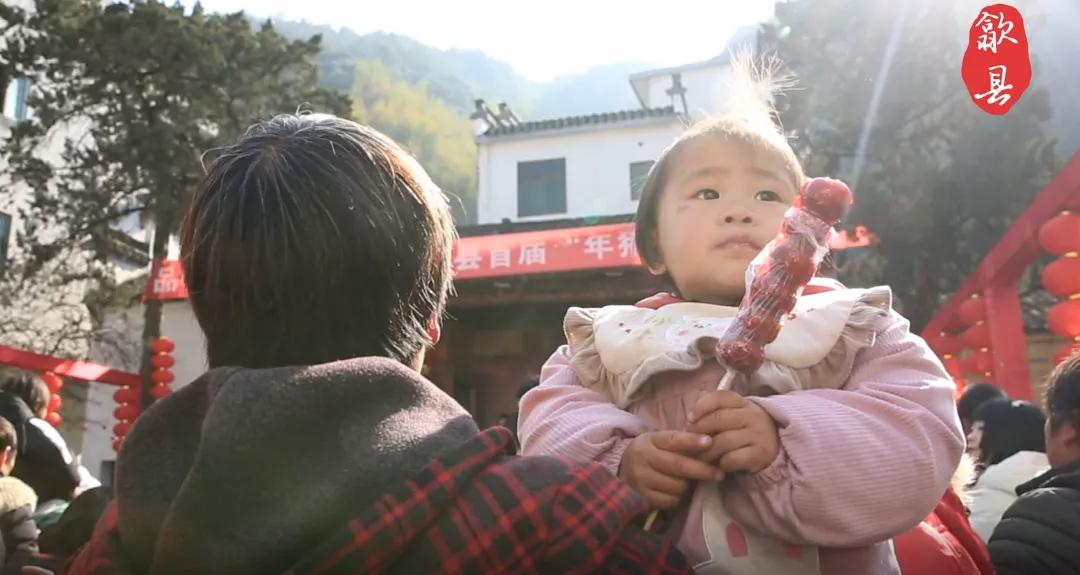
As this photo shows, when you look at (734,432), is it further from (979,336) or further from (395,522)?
(979,336)

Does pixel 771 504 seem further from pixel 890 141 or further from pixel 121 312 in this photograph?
pixel 121 312

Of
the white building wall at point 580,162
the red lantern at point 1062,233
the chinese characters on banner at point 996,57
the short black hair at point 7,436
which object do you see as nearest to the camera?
the short black hair at point 7,436

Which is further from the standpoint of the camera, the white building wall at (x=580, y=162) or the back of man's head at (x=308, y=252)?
the white building wall at (x=580, y=162)

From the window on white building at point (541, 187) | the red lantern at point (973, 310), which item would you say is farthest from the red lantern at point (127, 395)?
the window on white building at point (541, 187)

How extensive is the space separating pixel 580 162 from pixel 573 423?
59.1 feet

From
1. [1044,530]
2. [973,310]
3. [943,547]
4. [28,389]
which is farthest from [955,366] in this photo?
[943,547]

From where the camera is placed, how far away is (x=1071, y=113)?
46.9 ft

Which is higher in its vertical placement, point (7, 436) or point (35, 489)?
point (7, 436)

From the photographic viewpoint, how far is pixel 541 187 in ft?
64.2

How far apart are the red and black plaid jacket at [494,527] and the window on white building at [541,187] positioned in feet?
60.1

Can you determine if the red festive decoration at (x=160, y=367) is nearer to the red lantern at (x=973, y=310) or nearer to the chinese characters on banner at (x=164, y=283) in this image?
the chinese characters on banner at (x=164, y=283)

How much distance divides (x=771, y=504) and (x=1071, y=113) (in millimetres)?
15981

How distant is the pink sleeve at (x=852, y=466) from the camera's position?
1.21 m

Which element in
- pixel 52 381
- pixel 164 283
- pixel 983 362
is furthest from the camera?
pixel 164 283
